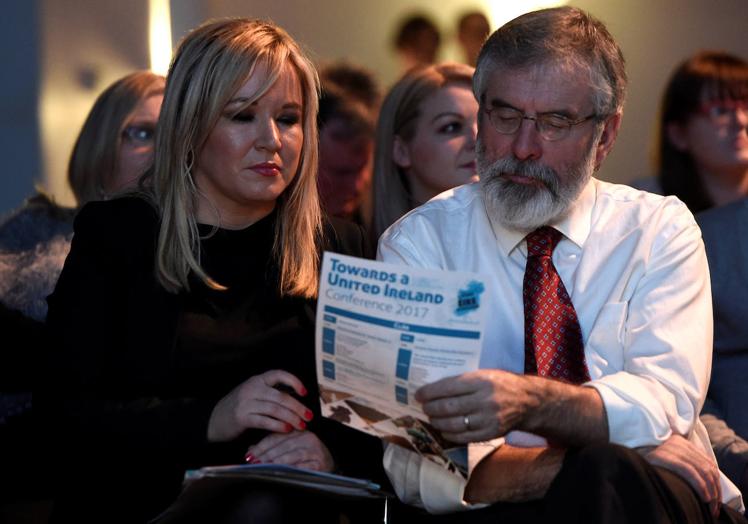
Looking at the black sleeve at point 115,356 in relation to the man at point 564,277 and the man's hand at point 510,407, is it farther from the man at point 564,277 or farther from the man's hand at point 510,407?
the man's hand at point 510,407

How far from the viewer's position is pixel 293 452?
8.70 ft

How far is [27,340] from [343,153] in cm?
170

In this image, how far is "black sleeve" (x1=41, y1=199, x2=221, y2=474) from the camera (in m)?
2.67

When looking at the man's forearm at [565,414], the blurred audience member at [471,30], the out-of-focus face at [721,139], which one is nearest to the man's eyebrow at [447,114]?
the out-of-focus face at [721,139]

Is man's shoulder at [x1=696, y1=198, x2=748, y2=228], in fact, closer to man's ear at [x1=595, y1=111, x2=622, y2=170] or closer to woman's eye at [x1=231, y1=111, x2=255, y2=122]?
man's ear at [x1=595, y1=111, x2=622, y2=170]

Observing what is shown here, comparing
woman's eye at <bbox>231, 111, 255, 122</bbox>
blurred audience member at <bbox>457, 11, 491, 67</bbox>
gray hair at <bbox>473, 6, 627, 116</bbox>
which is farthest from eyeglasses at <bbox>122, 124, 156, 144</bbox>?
blurred audience member at <bbox>457, 11, 491, 67</bbox>

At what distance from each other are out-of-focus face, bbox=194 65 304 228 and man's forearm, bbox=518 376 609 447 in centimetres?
92

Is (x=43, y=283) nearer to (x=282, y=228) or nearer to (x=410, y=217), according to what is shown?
(x=282, y=228)

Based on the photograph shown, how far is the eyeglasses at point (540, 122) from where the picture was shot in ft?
9.00

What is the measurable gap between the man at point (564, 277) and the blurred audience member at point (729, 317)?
470 millimetres

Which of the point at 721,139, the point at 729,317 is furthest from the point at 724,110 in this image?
the point at 729,317

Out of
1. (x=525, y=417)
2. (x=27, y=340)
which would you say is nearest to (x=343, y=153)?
(x=27, y=340)

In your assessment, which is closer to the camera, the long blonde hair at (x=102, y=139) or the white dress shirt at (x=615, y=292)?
the white dress shirt at (x=615, y=292)

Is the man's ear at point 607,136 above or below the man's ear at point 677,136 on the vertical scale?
above
